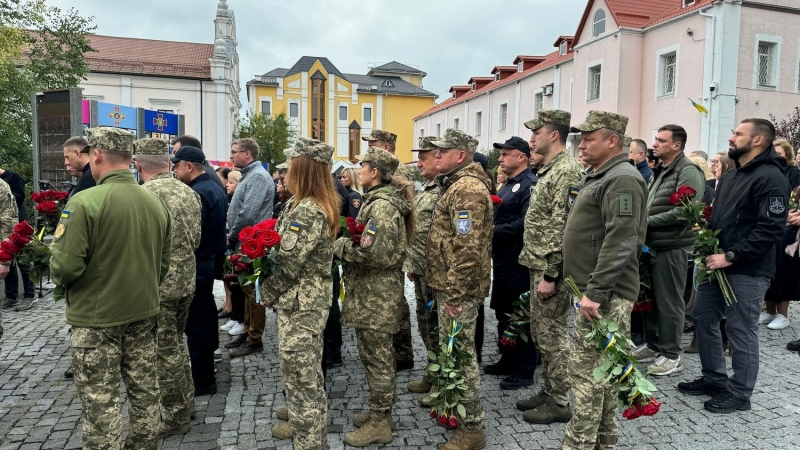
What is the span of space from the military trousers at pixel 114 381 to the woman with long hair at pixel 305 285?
830 mm

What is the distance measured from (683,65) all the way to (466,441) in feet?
69.8

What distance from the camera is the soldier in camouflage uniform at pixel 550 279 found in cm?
446

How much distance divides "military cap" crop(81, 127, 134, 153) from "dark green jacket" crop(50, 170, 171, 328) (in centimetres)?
19

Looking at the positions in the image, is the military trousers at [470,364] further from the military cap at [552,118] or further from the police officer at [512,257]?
the military cap at [552,118]

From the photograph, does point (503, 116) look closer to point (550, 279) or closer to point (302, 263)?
point (550, 279)

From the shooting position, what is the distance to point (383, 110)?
6925cm

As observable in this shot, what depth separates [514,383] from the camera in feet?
17.3

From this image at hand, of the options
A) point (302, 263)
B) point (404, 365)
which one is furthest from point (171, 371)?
point (404, 365)

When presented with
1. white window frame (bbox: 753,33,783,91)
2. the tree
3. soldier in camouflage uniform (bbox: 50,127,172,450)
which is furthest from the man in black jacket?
the tree

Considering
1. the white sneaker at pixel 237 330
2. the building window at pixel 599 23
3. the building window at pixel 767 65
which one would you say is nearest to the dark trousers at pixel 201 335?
the white sneaker at pixel 237 330

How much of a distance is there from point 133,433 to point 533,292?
3.10 m

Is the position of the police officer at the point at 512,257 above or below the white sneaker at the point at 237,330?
above

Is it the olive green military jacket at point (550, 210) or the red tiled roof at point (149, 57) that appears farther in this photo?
the red tiled roof at point (149, 57)

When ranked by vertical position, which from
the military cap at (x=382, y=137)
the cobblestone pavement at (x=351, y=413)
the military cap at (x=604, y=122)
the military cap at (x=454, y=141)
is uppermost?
the military cap at (x=382, y=137)
